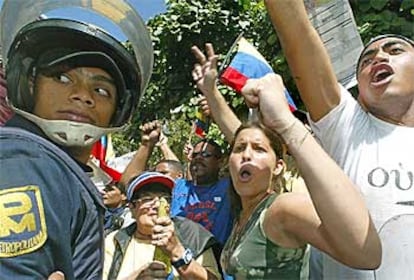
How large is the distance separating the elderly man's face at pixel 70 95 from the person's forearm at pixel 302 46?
54cm

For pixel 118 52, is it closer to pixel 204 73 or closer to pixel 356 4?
pixel 204 73

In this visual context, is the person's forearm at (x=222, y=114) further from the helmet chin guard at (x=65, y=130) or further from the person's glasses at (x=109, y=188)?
the helmet chin guard at (x=65, y=130)

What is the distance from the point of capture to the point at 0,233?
1382 millimetres

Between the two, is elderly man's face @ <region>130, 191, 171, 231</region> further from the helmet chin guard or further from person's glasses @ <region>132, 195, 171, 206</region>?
the helmet chin guard

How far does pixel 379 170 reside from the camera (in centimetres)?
217

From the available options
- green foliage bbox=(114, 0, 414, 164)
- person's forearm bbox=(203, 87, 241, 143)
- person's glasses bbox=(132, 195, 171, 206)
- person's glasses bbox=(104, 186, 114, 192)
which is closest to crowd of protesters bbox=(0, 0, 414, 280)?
person's forearm bbox=(203, 87, 241, 143)

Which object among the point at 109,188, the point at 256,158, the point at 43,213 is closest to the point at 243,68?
the point at 109,188

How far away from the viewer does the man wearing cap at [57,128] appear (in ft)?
4.58

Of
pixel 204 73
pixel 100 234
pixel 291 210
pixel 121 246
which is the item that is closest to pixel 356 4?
pixel 204 73

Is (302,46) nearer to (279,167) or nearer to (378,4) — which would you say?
(279,167)

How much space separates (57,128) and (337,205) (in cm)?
66

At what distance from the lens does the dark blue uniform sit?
4.55 ft

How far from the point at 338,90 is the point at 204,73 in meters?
1.36

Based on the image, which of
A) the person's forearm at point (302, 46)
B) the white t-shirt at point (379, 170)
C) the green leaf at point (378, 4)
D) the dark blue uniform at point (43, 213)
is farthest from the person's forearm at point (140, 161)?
the dark blue uniform at point (43, 213)
